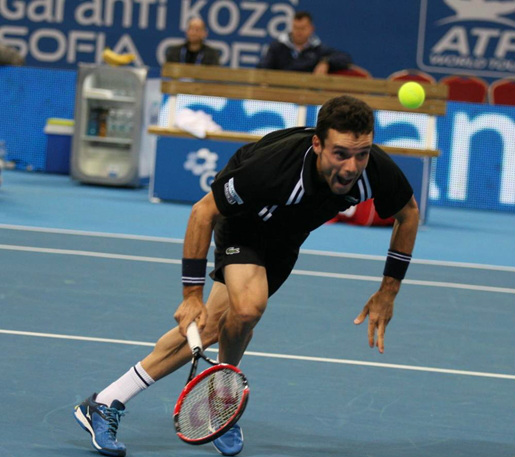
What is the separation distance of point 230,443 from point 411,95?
726 centimetres

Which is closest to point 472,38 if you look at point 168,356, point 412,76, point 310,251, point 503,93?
point 503,93

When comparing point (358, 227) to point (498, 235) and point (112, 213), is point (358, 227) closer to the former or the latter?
point (498, 235)

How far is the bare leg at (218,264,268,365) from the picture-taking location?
3.69 meters

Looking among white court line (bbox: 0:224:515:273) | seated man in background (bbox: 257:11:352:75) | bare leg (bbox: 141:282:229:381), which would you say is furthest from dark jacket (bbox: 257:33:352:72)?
bare leg (bbox: 141:282:229:381)

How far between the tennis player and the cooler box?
10334mm

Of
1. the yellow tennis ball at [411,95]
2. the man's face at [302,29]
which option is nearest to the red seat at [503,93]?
the man's face at [302,29]

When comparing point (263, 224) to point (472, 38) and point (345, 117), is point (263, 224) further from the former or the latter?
point (472, 38)

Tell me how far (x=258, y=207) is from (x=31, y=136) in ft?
36.3

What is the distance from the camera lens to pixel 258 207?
3717 millimetres

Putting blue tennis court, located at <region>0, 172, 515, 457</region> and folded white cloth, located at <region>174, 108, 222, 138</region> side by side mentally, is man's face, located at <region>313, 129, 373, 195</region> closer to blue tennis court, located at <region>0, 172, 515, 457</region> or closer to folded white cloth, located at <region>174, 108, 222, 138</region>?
blue tennis court, located at <region>0, 172, 515, 457</region>

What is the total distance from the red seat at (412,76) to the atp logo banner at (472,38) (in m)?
0.30

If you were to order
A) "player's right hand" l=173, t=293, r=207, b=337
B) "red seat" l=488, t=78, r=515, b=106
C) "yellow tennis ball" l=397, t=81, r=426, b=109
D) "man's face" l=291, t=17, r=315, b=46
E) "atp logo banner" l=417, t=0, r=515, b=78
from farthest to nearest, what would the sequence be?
1. "atp logo banner" l=417, t=0, r=515, b=78
2. "red seat" l=488, t=78, r=515, b=106
3. "man's face" l=291, t=17, r=315, b=46
4. "yellow tennis ball" l=397, t=81, r=426, b=109
5. "player's right hand" l=173, t=293, r=207, b=337

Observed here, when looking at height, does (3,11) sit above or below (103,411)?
above

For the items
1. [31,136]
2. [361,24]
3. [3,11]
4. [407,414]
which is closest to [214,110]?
[31,136]
